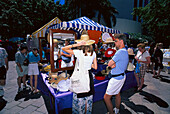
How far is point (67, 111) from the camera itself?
305cm

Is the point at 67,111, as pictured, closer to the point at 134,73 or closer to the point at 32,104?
the point at 32,104

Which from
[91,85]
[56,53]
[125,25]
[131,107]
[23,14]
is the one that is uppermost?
[125,25]

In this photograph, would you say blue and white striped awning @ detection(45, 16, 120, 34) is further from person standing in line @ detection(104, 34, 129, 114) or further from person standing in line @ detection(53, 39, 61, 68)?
person standing in line @ detection(104, 34, 129, 114)

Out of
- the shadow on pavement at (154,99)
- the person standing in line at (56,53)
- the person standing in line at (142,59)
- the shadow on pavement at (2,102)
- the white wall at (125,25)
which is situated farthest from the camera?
the white wall at (125,25)

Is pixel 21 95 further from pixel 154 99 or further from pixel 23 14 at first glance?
pixel 23 14

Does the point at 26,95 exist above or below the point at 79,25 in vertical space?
below

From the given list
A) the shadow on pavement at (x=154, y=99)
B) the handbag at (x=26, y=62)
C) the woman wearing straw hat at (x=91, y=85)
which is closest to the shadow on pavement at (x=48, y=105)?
the woman wearing straw hat at (x=91, y=85)

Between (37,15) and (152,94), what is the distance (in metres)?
20.6

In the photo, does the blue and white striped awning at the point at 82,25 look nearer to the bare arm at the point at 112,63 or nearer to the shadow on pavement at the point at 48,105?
the bare arm at the point at 112,63

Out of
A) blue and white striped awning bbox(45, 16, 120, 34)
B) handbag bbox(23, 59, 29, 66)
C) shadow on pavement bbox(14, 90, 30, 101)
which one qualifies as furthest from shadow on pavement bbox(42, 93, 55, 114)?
blue and white striped awning bbox(45, 16, 120, 34)

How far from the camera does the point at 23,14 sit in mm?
16391

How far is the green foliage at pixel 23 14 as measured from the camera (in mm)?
14823

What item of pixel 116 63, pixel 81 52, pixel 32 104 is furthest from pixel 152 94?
pixel 32 104

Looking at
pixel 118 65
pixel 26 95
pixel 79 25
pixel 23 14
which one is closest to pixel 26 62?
pixel 26 95
